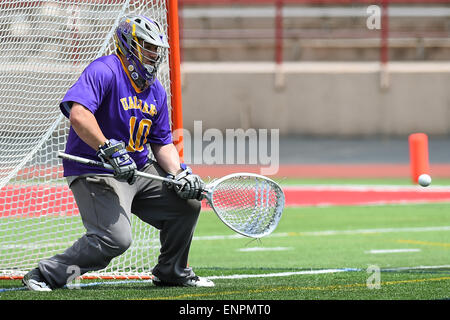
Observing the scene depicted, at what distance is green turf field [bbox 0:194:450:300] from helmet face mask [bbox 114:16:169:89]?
1.36 meters

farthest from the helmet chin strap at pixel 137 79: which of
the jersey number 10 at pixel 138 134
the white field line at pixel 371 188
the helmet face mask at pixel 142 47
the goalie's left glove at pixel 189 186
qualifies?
the white field line at pixel 371 188

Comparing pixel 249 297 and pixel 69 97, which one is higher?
pixel 69 97

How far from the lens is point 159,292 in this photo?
19.5 feet

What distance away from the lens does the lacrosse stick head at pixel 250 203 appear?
238 inches

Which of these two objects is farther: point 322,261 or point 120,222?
point 322,261

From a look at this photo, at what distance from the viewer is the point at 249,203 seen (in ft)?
20.0

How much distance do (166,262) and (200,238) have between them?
11.8ft

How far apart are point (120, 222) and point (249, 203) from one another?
86 centimetres

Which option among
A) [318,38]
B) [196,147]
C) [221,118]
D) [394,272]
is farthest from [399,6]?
[394,272]

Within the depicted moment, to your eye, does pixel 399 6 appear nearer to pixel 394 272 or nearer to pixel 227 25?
pixel 227 25

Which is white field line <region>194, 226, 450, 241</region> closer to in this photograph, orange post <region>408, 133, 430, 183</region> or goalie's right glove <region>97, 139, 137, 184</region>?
orange post <region>408, 133, 430, 183</region>

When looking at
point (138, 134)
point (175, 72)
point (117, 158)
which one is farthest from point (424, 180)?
point (117, 158)

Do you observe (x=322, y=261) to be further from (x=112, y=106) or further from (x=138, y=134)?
(x=112, y=106)

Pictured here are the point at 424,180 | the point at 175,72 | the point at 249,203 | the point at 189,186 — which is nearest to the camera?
the point at 189,186
